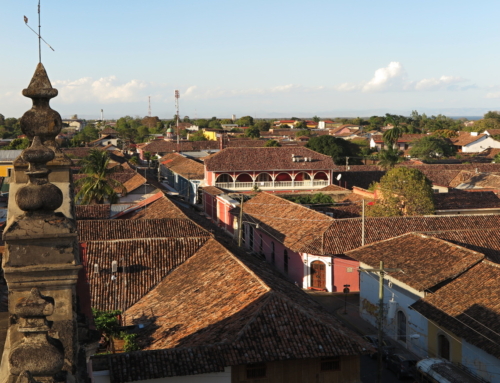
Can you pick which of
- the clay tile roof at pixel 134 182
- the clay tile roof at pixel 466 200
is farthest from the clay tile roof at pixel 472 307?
the clay tile roof at pixel 134 182

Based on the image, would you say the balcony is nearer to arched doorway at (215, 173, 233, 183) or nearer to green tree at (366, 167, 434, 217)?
arched doorway at (215, 173, 233, 183)

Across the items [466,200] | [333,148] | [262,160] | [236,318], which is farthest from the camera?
[333,148]

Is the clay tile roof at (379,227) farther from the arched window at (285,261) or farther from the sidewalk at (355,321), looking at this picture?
the sidewalk at (355,321)

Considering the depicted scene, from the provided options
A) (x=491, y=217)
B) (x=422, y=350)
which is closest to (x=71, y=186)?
(x=422, y=350)

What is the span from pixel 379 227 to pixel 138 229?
12.1 meters

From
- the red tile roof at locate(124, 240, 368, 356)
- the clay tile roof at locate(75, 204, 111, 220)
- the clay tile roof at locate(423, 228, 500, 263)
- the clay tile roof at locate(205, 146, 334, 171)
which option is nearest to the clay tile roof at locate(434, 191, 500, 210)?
the clay tile roof at locate(423, 228, 500, 263)

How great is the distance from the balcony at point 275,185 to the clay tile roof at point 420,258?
27.2m

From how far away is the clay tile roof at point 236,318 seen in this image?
566 inches

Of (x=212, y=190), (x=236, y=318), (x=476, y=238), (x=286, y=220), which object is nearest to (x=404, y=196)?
(x=286, y=220)

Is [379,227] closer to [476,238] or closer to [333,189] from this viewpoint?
[476,238]

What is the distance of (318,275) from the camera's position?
29.7 metres

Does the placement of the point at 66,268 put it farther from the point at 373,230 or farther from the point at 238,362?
the point at 373,230

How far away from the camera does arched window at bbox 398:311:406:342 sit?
22141 millimetres

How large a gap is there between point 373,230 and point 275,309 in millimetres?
15869
